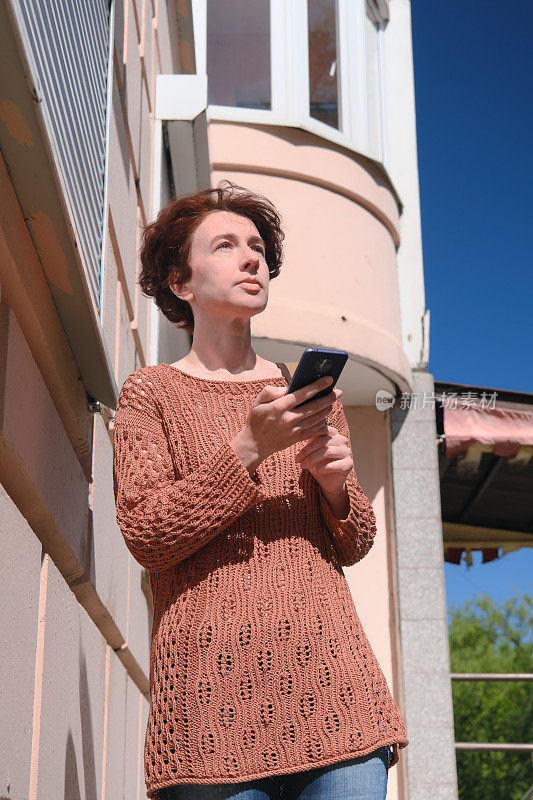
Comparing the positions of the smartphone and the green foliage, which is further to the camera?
the green foliage

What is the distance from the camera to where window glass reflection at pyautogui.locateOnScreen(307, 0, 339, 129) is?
7570mm

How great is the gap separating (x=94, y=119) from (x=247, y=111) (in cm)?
441

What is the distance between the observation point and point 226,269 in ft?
7.13

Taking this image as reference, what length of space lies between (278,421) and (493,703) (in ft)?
46.7

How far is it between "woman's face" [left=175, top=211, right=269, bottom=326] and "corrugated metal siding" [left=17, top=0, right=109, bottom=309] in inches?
10.4

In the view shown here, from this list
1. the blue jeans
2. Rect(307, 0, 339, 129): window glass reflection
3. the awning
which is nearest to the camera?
the blue jeans

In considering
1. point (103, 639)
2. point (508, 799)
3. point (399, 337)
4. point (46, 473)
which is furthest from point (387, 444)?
A: point (508, 799)

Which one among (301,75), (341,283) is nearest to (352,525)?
(341,283)

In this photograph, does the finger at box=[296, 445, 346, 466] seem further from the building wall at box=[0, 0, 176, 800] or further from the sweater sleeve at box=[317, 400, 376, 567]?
the building wall at box=[0, 0, 176, 800]

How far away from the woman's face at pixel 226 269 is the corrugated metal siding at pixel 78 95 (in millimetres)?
265

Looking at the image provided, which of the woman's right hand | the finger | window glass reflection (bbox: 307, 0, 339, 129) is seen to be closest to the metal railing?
window glass reflection (bbox: 307, 0, 339, 129)

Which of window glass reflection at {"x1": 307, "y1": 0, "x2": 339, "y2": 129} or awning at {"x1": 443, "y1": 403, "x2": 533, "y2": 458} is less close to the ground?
window glass reflection at {"x1": 307, "y1": 0, "x2": 339, "y2": 129}

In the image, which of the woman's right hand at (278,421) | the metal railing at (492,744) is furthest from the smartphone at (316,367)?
the metal railing at (492,744)

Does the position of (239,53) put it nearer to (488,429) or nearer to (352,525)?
(488,429)
